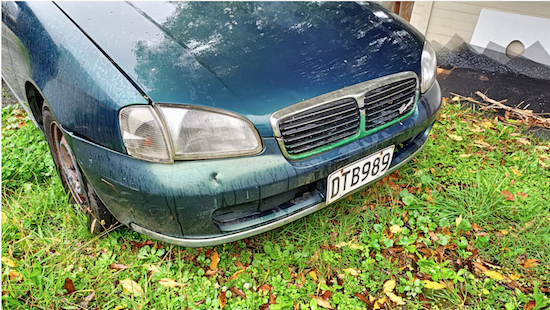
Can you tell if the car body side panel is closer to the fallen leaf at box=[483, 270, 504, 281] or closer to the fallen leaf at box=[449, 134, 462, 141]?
the fallen leaf at box=[483, 270, 504, 281]

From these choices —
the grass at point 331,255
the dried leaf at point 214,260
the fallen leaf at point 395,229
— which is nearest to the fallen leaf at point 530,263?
the grass at point 331,255

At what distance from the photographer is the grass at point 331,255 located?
1688 mm

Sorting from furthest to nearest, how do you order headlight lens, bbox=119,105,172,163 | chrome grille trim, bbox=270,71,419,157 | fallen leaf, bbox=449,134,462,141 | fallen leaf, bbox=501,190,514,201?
fallen leaf, bbox=449,134,462,141
fallen leaf, bbox=501,190,514,201
chrome grille trim, bbox=270,71,419,157
headlight lens, bbox=119,105,172,163

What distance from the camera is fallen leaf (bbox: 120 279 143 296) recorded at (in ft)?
5.62

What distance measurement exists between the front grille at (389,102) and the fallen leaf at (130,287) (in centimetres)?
131

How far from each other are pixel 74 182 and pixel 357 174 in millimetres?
1545

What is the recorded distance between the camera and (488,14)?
11.3ft

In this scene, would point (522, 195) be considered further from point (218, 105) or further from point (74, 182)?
point (74, 182)

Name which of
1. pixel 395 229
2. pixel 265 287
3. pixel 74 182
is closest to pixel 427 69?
pixel 395 229

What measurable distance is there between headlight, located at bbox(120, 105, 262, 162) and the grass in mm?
701

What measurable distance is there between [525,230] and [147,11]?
2295mm

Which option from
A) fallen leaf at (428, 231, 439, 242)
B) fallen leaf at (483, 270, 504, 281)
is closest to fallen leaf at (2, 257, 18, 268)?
fallen leaf at (428, 231, 439, 242)

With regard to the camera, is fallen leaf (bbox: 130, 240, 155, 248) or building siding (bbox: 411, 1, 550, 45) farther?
building siding (bbox: 411, 1, 550, 45)

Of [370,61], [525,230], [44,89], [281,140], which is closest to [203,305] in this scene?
[281,140]
